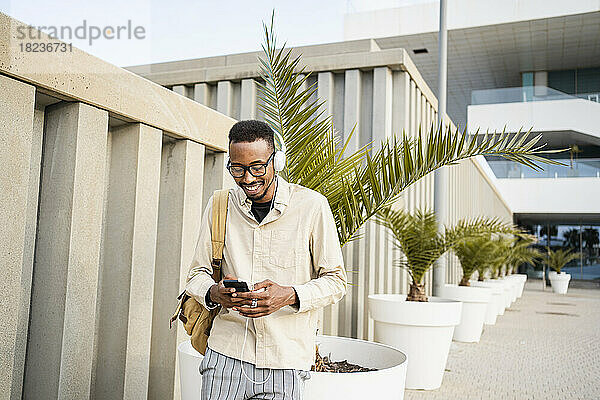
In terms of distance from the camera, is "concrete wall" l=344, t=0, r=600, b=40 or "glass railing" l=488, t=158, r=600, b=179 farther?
"glass railing" l=488, t=158, r=600, b=179

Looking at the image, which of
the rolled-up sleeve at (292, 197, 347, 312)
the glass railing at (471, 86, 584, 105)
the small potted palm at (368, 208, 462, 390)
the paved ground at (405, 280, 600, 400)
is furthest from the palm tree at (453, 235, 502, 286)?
the glass railing at (471, 86, 584, 105)

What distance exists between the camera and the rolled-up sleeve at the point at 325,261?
2.03 meters

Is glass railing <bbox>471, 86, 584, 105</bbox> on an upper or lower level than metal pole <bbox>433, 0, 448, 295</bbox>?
upper

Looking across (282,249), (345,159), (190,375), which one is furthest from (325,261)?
(345,159)

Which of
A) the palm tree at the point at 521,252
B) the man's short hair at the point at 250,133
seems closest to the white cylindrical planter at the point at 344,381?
the man's short hair at the point at 250,133

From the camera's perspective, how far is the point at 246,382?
2.02 metres

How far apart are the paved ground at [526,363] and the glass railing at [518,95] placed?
44.9 ft

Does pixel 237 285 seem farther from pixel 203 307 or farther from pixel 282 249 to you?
pixel 203 307

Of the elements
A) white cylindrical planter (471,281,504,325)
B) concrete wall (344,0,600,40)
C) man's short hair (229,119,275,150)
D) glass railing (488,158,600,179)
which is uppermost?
concrete wall (344,0,600,40)

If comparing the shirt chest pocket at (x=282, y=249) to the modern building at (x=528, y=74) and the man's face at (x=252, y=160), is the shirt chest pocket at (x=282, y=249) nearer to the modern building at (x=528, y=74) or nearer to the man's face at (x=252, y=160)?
the man's face at (x=252, y=160)

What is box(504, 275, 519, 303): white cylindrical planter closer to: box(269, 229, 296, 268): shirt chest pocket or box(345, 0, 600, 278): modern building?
box(345, 0, 600, 278): modern building

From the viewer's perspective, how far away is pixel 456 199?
428 inches

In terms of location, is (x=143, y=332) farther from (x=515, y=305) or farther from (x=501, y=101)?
(x=501, y=101)

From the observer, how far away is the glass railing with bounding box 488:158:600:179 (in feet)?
78.5
